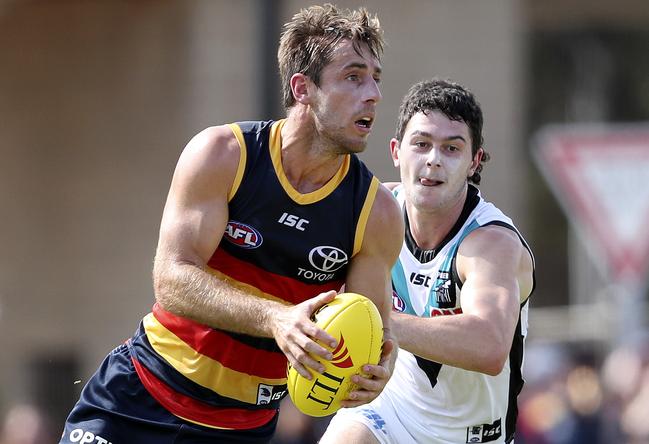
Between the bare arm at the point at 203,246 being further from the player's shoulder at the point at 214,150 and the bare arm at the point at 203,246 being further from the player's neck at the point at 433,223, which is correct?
the player's neck at the point at 433,223

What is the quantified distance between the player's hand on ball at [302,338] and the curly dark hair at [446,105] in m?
2.06

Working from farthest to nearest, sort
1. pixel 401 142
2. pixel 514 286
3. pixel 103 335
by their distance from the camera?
1. pixel 103 335
2. pixel 401 142
3. pixel 514 286

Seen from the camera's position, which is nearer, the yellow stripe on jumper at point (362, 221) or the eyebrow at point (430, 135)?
the yellow stripe on jumper at point (362, 221)

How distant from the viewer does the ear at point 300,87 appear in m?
7.05

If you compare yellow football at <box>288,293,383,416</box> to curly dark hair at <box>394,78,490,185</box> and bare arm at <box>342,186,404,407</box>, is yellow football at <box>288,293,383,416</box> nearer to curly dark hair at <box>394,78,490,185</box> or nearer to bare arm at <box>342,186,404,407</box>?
bare arm at <box>342,186,404,407</box>

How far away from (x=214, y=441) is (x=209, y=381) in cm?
34

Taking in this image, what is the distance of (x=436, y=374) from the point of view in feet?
25.8

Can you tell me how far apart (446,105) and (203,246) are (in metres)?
1.88

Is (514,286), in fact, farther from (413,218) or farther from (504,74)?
(504,74)

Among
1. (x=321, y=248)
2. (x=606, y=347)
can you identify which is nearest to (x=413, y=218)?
(x=321, y=248)

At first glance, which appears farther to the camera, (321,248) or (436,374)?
(436,374)

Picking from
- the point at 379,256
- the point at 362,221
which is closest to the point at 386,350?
the point at 379,256

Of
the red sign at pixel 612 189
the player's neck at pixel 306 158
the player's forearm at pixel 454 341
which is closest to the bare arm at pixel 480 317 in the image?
the player's forearm at pixel 454 341

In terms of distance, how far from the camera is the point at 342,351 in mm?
6293
